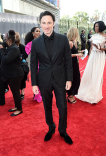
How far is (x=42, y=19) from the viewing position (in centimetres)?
172

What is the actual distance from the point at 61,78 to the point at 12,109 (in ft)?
6.00

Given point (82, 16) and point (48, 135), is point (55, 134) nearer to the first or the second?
point (48, 135)

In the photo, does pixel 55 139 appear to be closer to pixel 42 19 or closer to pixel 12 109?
pixel 12 109

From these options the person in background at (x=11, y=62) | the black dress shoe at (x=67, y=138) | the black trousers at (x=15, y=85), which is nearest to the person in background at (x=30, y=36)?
the person in background at (x=11, y=62)

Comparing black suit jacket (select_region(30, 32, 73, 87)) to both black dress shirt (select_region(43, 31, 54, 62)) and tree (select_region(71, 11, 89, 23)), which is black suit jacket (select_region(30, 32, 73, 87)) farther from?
tree (select_region(71, 11, 89, 23))

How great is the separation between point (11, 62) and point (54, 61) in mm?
1237

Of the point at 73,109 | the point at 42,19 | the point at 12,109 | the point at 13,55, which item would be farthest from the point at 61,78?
the point at 12,109

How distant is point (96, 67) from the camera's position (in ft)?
11.4

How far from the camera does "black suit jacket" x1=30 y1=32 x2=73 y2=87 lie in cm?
174

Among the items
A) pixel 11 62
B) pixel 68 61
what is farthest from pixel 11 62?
pixel 68 61

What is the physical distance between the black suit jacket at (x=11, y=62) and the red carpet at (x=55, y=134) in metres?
0.90

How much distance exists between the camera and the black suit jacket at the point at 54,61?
5.71ft

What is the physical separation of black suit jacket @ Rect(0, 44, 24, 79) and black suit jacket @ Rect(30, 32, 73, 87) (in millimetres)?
885

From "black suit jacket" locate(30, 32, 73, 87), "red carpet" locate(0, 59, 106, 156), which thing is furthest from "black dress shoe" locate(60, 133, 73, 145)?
"black suit jacket" locate(30, 32, 73, 87)
